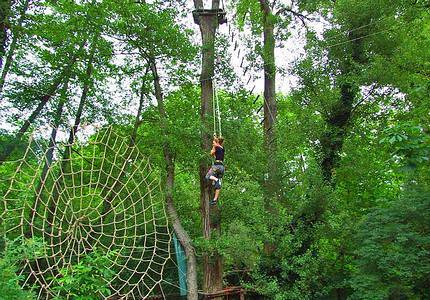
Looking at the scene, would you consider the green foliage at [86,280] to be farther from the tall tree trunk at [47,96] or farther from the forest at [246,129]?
the tall tree trunk at [47,96]

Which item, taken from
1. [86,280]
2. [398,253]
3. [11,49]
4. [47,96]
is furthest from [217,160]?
[11,49]

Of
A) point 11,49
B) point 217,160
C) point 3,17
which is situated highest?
point 11,49

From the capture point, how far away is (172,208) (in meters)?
11.4

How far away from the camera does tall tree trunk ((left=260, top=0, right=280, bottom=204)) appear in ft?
35.4

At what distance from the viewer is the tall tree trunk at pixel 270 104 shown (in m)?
10.8

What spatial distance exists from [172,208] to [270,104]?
3785mm

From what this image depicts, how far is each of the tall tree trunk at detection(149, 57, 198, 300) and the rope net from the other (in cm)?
29

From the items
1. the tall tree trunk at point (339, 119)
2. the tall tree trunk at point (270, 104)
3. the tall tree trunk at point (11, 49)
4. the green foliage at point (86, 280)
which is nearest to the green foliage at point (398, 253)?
the tall tree trunk at point (339, 119)

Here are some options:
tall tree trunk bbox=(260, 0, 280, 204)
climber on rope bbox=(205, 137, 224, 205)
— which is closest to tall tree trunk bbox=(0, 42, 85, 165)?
tall tree trunk bbox=(260, 0, 280, 204)

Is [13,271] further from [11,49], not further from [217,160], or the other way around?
[11,49]

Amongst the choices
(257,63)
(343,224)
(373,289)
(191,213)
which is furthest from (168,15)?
(373,289)

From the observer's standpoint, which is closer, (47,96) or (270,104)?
(47,96)

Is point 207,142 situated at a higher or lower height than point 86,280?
higher

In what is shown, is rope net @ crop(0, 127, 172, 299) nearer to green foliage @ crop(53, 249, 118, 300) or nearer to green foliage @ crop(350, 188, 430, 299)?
green foliage @ crop(53, 249, 118, 300)
